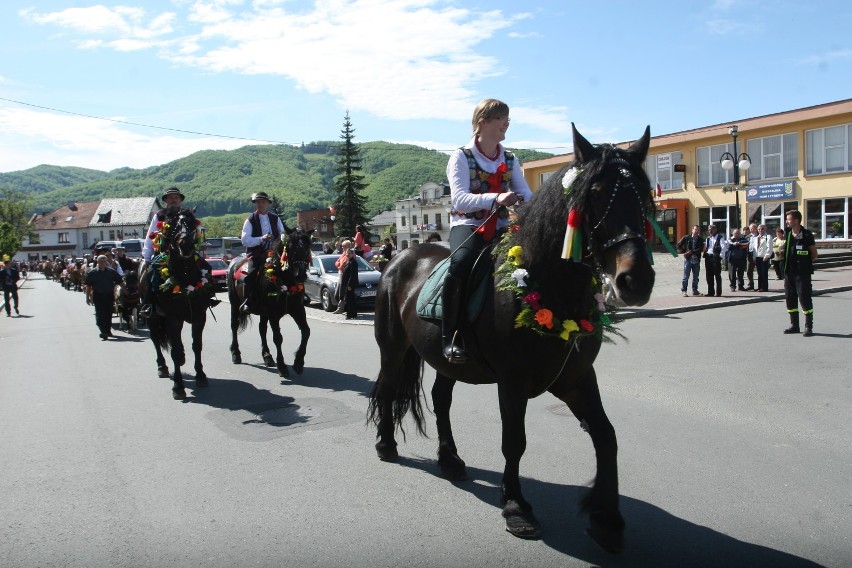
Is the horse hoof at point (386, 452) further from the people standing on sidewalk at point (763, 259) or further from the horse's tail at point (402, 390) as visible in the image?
the people standing on sidewalk at point (763, 259)

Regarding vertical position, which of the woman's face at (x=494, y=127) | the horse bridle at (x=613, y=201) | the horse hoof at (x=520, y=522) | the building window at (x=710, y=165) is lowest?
the horse hoof at (x=520, y=522)

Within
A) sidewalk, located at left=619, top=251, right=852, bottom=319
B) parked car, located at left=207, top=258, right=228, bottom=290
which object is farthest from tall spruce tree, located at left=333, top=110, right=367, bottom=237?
sidewalk, located at left=619, top=251, right=852, bottom=319

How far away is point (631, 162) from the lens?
11.2 feet

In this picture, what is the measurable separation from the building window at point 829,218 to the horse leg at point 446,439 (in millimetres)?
33867

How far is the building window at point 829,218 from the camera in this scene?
3209 centimetres

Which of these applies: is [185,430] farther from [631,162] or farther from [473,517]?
[631,162]

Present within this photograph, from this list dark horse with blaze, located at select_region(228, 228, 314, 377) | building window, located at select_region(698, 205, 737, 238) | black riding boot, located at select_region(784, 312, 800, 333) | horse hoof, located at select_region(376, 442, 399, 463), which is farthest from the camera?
building window, located at select_region(698, 205, 737, 238)

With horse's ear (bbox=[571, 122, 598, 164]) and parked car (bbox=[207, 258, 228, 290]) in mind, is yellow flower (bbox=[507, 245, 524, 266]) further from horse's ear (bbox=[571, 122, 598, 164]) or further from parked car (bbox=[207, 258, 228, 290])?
parked car (bbox=[207, 258, 228, 290])

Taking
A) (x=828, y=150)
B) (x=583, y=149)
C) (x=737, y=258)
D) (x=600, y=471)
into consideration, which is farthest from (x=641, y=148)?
(x=828, y=150)

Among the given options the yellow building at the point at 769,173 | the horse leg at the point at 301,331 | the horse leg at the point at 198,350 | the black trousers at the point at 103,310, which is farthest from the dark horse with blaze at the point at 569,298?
the yellow building at the point at 769,173

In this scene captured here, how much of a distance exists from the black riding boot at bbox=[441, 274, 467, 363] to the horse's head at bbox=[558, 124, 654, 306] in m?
1.04

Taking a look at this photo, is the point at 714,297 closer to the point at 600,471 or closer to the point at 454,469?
the point at 454,469

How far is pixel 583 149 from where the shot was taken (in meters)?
3.46

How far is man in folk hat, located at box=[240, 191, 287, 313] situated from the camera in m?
9.99
